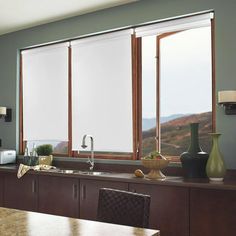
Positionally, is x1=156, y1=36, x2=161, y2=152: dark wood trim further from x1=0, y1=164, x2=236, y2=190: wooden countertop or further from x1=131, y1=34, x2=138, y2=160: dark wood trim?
x1=0, y1=164, x2=236, y2=190: wooden countertop

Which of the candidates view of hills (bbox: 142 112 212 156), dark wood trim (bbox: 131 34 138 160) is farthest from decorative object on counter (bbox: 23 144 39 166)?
view of hills (bbox: 142 112 212 156)

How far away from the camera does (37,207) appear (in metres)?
3.73

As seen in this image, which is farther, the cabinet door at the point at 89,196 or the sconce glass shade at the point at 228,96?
the cabinet door at the point at 89,196

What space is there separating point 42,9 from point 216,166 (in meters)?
2.61

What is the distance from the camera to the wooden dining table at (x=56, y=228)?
5.05 ft

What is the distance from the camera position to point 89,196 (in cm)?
332

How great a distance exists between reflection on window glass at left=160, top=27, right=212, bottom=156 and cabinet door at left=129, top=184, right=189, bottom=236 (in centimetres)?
68

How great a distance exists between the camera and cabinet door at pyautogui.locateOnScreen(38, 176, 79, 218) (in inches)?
135

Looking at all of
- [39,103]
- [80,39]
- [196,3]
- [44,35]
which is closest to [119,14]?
[80,39]

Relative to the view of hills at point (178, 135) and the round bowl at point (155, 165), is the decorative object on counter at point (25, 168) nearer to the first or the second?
the view of hills at point (178, 135)

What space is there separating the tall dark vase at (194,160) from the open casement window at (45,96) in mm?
1777

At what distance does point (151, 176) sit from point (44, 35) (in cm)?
247

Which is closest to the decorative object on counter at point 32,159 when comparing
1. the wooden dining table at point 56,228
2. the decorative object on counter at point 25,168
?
the decorative object on counter at point 25,168

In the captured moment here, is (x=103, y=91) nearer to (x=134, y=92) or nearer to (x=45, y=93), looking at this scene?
(x=134, y=92)
